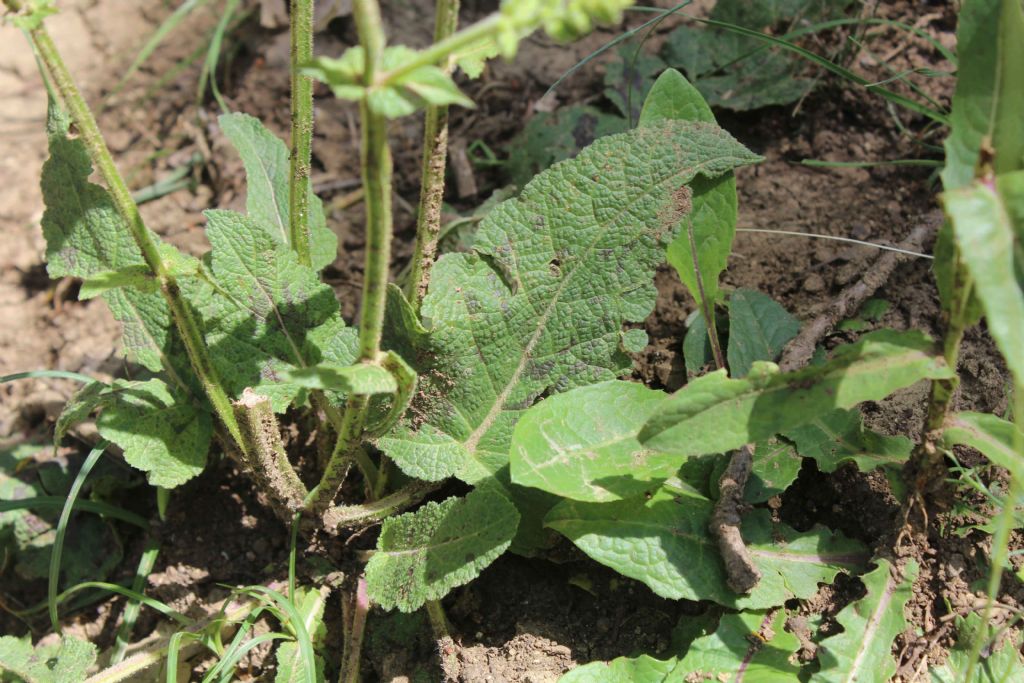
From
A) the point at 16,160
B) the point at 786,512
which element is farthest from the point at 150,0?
the point at 786,512

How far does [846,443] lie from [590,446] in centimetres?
52

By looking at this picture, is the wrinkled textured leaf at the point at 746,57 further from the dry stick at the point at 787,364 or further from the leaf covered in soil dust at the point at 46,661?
the leaf covered in soil dust at the point at 46,661

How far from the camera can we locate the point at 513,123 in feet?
9.16

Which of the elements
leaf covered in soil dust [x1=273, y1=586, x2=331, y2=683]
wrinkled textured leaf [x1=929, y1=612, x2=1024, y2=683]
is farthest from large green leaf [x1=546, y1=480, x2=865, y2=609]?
leaf covered in soil dust [x1=273, y1=586, x2=331, y2=683]

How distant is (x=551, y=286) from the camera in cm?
189

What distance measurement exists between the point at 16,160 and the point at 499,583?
2.38 m

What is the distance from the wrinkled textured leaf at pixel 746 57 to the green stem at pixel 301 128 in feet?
4.04

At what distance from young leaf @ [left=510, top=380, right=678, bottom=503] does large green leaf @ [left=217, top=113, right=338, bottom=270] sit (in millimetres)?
750

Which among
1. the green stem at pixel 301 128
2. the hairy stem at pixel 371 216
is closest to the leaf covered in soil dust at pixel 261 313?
the green stem at pixel 301 128

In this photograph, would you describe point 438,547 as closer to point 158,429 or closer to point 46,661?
point 158,429

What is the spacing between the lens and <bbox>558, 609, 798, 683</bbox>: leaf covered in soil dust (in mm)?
1599

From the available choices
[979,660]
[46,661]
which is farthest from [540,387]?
[46,661]

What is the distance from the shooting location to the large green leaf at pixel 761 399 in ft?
4.65

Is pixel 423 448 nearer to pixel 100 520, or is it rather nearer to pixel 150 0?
pixel 100 520
